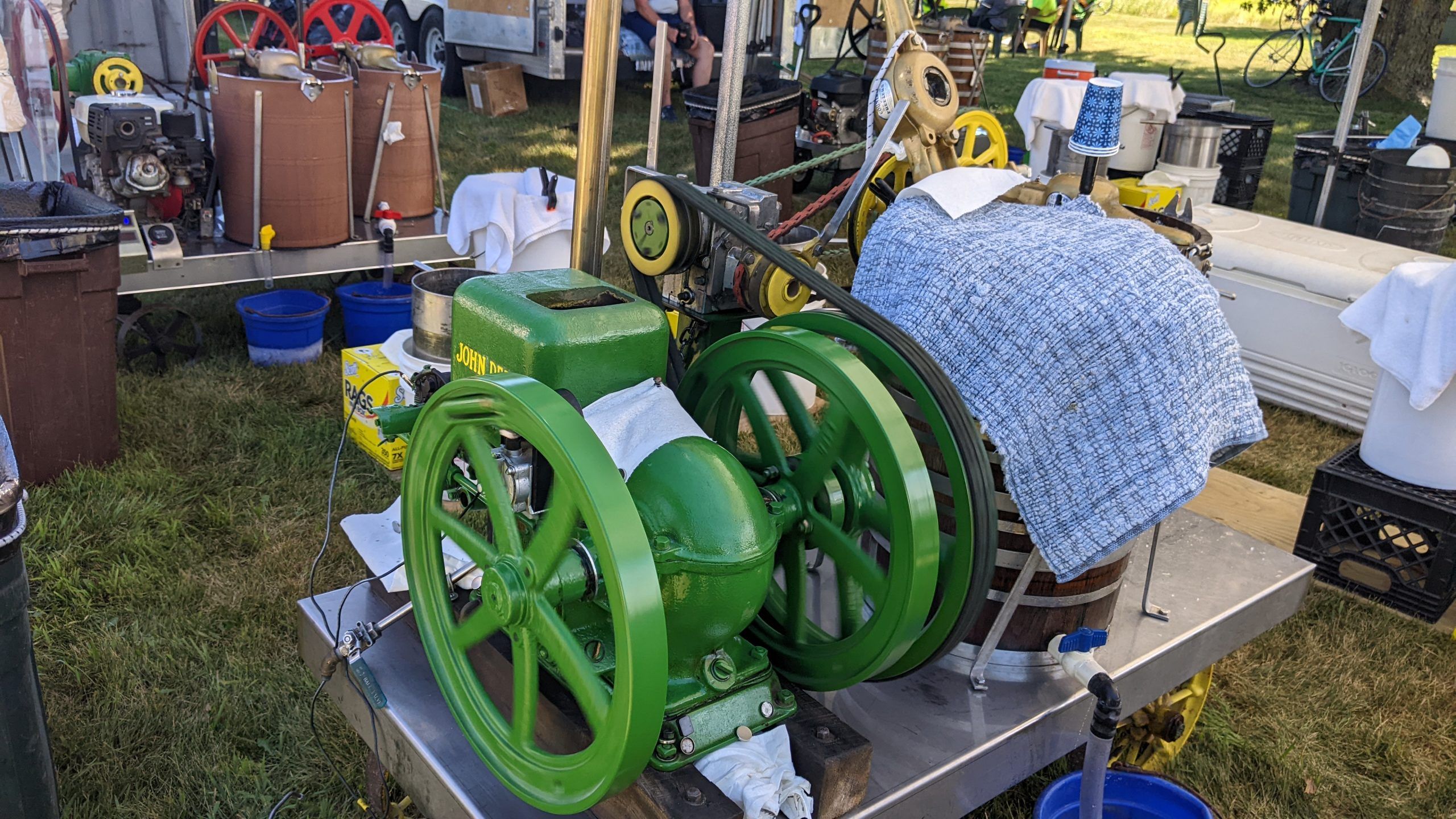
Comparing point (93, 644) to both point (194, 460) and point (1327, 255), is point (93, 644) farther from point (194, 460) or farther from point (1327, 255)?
point (1327, 255)

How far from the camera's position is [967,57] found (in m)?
7.51

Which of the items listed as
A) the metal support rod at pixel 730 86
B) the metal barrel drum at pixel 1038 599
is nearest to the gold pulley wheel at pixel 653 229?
the metal support rod at pixel 730 86

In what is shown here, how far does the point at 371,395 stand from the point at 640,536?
8.30ft

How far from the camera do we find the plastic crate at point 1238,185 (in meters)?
6.93

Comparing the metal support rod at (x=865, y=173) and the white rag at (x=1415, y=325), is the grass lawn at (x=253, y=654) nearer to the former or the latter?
the white rag at (x=1415, y=325)

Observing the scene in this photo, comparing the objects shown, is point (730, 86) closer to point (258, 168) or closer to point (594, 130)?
point (594, 130)

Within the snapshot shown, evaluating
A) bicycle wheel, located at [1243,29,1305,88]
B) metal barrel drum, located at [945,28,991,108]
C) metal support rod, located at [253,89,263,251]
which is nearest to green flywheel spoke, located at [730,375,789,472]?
metal support rod, located at [253,89,263,251]

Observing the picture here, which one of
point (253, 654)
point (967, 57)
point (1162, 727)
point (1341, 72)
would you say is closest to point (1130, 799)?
point (1162, 727)

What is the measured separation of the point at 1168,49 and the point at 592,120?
1666 centimetres

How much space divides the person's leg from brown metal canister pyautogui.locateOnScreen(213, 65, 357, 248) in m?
5.02

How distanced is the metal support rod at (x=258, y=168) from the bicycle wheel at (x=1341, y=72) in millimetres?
12154

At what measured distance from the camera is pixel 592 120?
2092 mm

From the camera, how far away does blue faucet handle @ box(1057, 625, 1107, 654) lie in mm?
1983

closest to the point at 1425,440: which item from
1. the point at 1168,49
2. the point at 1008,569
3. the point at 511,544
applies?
the point at 1008,569
